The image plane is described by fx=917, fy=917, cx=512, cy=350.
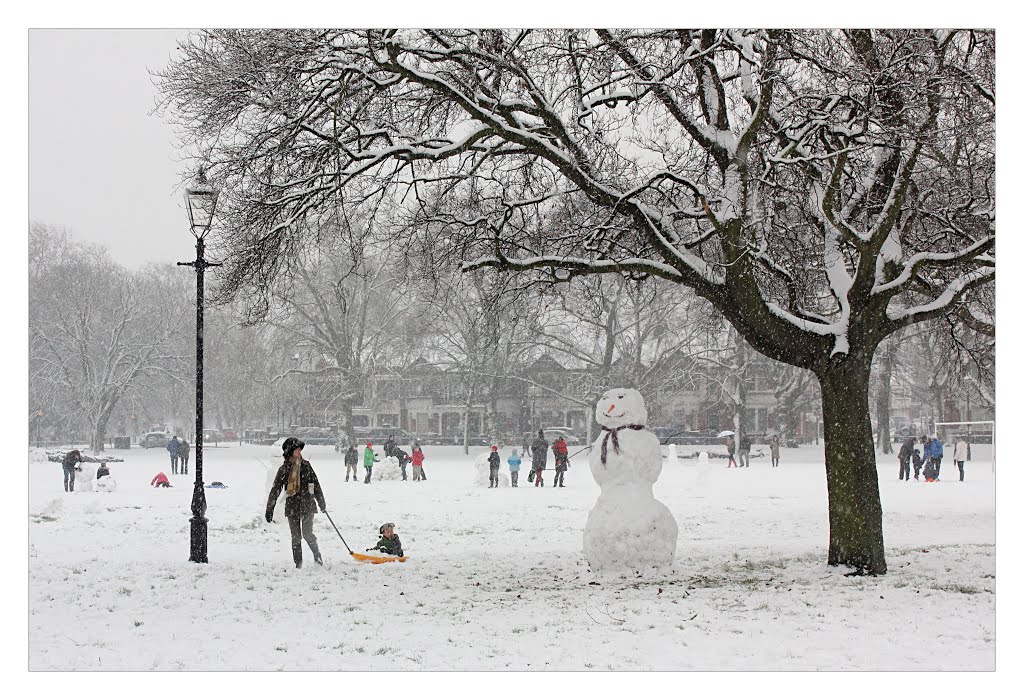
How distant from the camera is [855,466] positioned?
9750 millimetres

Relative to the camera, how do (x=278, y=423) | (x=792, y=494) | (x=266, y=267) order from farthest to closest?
(x=278, y=423) → (x=792, y=494) → (x=266, y=267)

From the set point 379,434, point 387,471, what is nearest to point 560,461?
point 387,471

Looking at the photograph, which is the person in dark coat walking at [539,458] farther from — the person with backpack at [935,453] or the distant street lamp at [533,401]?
the distant street lamp at [533,401]

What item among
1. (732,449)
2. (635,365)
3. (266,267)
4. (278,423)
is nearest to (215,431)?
(278,423)

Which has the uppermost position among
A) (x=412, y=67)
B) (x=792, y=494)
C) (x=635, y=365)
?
(x=412, y=67)

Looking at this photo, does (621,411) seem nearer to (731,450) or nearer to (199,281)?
(199,281)

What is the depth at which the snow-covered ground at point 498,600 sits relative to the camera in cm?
705

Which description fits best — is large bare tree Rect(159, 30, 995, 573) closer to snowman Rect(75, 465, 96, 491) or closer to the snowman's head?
the snowman's head

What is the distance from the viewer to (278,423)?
→ 5006cm

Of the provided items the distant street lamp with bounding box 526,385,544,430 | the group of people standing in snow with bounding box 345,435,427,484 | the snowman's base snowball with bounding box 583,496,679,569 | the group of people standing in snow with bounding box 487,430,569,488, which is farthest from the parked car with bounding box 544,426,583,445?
the snowman's base snowball with bounding box 583,496,679,569

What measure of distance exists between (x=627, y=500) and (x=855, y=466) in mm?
2452
